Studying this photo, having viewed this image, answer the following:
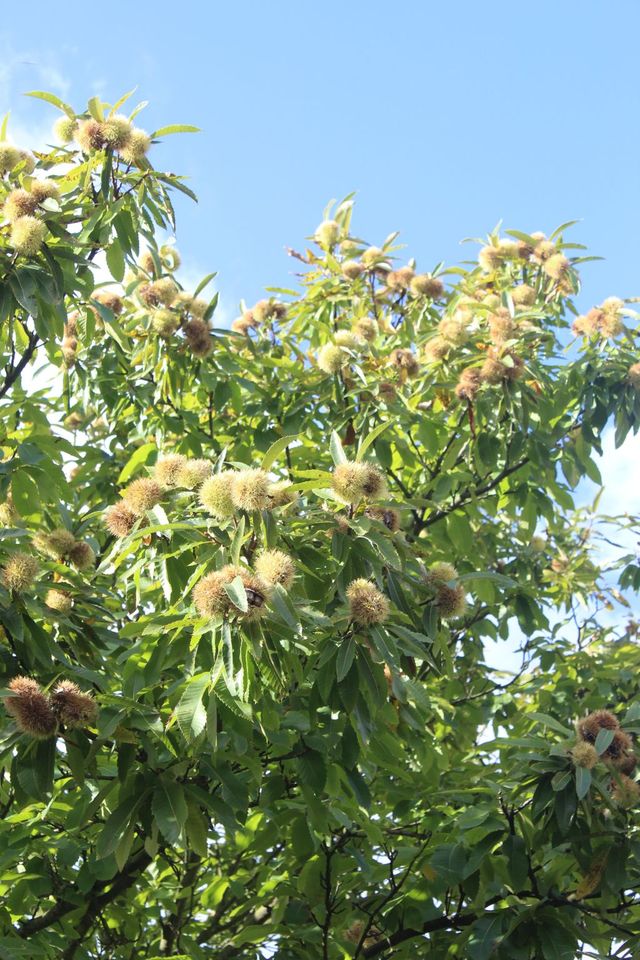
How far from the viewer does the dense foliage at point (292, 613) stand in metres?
2.72

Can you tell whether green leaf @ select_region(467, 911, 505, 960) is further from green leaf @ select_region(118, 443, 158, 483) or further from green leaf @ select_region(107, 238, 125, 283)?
green leaf @ select_region(107, 238, 125, 283)

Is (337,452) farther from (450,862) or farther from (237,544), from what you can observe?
(450,862)

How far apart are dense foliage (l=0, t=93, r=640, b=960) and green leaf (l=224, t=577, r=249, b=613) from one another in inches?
0.6

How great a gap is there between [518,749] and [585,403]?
1709 mm

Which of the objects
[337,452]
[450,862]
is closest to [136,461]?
[337,452]

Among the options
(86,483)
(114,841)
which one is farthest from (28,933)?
(86,483)

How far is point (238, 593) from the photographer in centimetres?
232

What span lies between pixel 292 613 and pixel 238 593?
6.1 inches

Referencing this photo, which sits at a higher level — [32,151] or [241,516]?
[32,151]

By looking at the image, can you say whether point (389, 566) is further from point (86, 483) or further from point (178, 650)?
point (86, 483)

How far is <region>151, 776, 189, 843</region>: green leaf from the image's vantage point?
2.63 metres

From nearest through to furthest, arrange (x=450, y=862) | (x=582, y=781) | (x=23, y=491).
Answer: (x=582, y=781), (x=450, y=862), (x=23, y=491)

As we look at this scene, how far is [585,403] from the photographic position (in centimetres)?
481

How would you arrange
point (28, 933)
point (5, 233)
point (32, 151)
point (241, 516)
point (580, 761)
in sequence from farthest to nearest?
point (32, 151)
point (5, 233)
point (28, 933)
point (580, 761)
point (241, 516)
